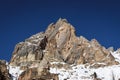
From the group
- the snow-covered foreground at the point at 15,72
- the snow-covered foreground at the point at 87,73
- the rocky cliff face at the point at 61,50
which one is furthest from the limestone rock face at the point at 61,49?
the snow-covered foreground at the point at 87,73

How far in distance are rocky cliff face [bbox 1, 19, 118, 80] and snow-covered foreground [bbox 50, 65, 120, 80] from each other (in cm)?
327

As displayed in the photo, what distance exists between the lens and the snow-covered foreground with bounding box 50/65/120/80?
115 metres

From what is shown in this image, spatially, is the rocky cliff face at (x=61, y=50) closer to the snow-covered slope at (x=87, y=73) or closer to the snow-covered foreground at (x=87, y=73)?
the snow-covered slope at (x=87, y=73)

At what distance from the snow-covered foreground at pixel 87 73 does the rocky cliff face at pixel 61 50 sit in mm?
3267

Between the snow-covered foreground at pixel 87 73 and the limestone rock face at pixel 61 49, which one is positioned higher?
the limestone rock face at pixel 61 49

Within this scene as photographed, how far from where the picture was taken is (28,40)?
141m

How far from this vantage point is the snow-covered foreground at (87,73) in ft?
377

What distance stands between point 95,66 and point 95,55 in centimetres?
842

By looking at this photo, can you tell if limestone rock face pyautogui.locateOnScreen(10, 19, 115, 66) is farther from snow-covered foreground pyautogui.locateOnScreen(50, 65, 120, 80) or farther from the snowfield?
snow-covered foreground pyautogui.locateOnScreen(50, 65, 120, 80)

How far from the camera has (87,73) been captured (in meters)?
119

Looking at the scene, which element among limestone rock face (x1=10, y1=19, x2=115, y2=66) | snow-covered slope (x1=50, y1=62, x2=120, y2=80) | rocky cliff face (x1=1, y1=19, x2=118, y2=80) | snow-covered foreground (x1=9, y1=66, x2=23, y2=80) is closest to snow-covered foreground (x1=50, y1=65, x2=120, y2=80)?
snow-covered slope (x1=50, y1=62, x2=120, y2=80)

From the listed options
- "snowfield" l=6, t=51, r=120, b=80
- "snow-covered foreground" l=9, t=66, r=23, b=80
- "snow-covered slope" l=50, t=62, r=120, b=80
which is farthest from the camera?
"snow-covered slope" l=50, t=62, r=120, b=80

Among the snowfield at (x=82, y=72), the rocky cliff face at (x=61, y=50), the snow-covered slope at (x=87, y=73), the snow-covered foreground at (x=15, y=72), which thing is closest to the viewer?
the snow-covered foreground at (x=15, y=72)

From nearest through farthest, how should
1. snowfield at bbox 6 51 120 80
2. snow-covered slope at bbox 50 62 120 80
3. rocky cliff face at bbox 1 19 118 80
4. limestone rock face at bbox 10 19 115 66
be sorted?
snowfield at bbox 6 51 120 80, snow-covered slope at bbox 50 62 120 80, rocky cliff face at bbox 1 19 118 80, limestone rock face at bbox 10 19 115 66
